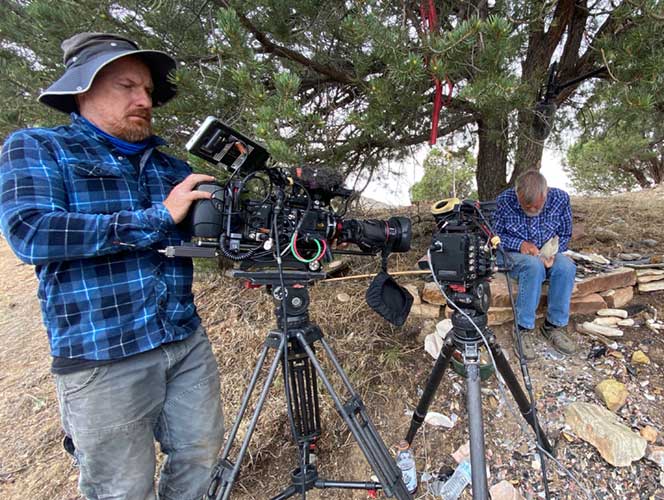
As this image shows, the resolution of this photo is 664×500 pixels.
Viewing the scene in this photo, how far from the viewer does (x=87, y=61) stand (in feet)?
4.01

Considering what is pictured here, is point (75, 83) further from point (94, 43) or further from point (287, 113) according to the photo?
point (287, 113)

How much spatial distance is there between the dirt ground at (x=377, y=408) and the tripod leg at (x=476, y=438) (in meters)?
0.67

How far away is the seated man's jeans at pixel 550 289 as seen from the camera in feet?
7.49

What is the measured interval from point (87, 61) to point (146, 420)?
4.42 ft

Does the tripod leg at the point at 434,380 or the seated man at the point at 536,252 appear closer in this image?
the tripod leg at the point at 434,380

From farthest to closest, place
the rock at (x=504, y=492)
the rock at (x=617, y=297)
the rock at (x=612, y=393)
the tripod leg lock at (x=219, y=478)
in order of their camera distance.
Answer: the rock at (x=617, y=297) < the rock at (x=612, y=393) < the rock at (x=504, y=492) < the tripod leg lock at (x=219, y=478)

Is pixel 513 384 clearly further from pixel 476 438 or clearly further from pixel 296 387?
pixel 296 387

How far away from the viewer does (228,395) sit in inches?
95.7

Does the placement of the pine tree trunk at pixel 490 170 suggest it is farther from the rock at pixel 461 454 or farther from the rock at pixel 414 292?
the rock at pixel 461 454

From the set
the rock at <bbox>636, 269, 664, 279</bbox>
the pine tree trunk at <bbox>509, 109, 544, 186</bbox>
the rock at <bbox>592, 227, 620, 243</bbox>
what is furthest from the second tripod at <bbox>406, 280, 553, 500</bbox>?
the rock at <bbox>592, 227, 620, 243</bbox>

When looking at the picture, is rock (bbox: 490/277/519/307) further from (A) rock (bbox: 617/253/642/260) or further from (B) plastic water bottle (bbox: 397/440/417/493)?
(A) rock (bbox: 617/253/642/260)

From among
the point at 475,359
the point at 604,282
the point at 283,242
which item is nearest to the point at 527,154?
the point at 604,282

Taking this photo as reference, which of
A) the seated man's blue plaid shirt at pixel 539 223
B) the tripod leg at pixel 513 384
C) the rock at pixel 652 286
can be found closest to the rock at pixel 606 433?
the tripod leg at pixel 513 384

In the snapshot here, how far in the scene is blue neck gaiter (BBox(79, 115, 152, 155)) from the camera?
1.25 meters
